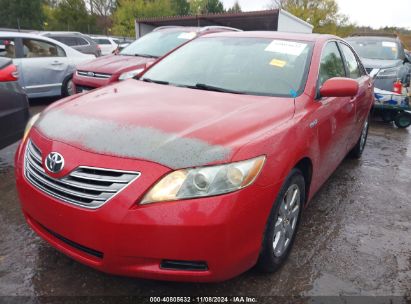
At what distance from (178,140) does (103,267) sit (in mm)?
770

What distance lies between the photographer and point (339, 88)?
277 cm

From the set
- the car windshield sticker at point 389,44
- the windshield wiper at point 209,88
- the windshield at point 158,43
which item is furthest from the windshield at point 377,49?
the windshield wiper at point 209,88

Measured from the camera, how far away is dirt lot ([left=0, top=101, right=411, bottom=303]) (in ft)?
7.49

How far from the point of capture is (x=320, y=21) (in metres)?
46.0

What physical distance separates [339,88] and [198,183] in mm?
1509

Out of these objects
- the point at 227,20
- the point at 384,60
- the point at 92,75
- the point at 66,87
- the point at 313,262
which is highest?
the point at 227,20

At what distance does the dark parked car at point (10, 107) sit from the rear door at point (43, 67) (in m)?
3.49

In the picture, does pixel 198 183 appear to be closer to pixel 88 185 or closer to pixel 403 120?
pixel 88 185

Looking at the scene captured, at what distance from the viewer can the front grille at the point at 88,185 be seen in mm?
1854

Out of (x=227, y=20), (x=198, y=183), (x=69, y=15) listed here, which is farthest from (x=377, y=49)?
(x=69, y=15)

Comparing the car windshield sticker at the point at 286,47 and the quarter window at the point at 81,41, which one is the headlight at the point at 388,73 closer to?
the car windshield sticker at the point at 286,47

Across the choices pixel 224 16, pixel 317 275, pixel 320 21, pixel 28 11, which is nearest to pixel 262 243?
pixel 317 275

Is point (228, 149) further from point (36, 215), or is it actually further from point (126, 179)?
point (36, 215)

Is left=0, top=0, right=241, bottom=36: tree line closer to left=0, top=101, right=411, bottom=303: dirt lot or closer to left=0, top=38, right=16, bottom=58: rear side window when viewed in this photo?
left=0, top=38, right=16, bottom=58: rear side window
